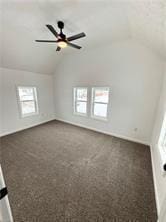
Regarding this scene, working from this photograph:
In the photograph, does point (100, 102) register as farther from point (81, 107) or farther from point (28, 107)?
point (28, 107)

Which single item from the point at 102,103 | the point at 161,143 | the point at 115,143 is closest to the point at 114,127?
the point at 115,143

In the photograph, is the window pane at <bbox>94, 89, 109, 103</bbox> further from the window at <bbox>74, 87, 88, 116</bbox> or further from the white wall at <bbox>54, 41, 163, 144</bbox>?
the window at <bbox>74, 87, 88, 116</bbox>

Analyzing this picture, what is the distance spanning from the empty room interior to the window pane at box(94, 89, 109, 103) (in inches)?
1.5

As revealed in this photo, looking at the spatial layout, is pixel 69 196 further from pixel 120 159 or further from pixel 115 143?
pixel 115 143

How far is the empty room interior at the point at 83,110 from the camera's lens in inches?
61.4

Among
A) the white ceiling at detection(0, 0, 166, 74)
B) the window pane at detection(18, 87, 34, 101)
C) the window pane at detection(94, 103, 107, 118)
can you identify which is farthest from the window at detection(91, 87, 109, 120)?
the window pane at detection(18, 87, 34, 101)

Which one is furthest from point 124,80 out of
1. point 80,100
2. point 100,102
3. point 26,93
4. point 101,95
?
point 26,93

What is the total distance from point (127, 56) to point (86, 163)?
322 cm

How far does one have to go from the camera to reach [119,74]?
3334 mm

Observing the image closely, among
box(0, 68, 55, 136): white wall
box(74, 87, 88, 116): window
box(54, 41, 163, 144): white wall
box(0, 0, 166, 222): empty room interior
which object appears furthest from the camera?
box(74, 87, 88, 116): window

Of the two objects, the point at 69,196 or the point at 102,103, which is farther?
the point at 102,103

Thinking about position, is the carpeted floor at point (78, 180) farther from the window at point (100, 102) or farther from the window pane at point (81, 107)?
the window pane at point (81, 107)

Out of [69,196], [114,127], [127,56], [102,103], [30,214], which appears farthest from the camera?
[102,103]

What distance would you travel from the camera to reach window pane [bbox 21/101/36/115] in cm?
424
